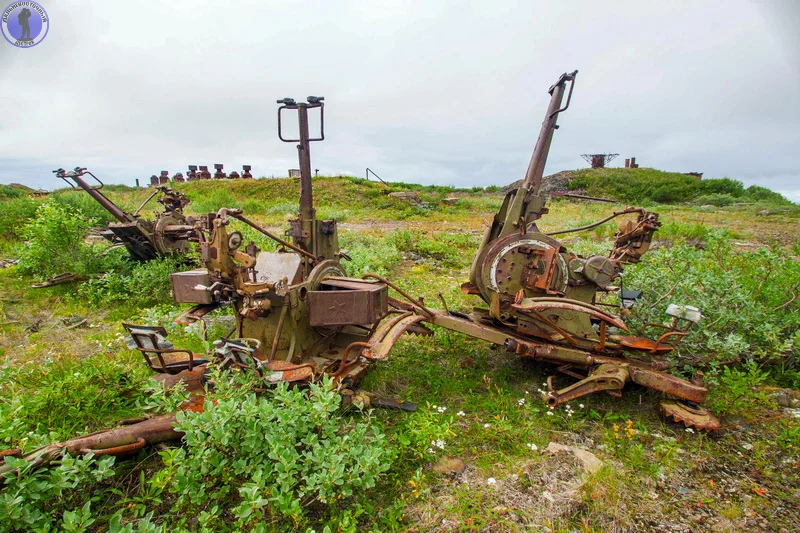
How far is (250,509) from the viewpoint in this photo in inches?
89.7

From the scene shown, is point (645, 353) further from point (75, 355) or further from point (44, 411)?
point (75, 355)

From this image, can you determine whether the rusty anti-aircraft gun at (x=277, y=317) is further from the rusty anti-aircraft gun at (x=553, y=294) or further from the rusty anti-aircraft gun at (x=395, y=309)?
the rusty anti-aircraft gun at (x=553, y=294)

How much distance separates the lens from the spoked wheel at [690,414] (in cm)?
361

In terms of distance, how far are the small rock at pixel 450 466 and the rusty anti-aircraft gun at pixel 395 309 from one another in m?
0.79

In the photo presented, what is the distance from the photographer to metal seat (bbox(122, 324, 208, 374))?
3293 mm

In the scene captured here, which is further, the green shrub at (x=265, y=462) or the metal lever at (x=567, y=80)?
the metal lever at (x=567, y=80)

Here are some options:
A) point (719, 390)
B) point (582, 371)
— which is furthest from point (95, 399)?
point (719, 390)

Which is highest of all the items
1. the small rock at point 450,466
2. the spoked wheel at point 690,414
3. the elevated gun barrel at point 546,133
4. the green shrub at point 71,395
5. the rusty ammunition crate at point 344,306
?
the elevated gun barrel at point 546,133

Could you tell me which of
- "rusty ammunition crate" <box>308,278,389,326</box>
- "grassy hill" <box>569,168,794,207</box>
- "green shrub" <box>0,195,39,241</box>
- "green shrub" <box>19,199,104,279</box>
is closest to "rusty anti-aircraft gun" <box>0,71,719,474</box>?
"rusty ammunition crate" <box>308,278,389,326</box>

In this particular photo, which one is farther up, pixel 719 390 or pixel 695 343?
pixel 695 343

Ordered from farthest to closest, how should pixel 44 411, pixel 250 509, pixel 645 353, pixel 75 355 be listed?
pixel 75 355
pixel 645 353
pixel 44 411
pixel 250 509

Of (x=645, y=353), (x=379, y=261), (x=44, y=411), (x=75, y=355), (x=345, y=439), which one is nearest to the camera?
(x=345, y=439)

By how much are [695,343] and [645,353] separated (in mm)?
598

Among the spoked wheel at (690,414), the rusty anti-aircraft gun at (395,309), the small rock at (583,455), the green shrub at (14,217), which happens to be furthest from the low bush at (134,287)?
the spoked wheel at (690,414)
